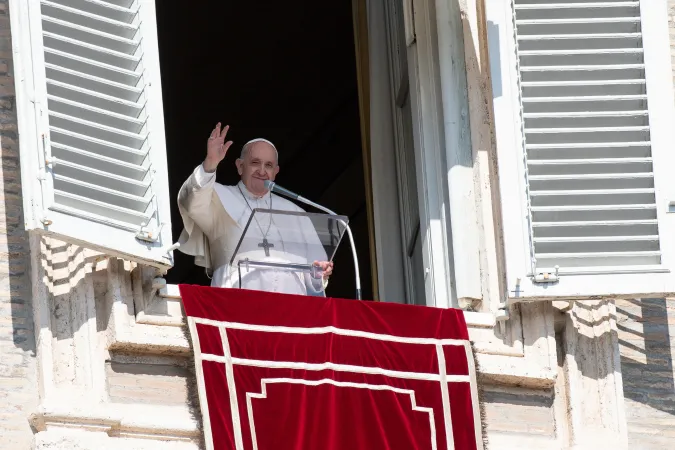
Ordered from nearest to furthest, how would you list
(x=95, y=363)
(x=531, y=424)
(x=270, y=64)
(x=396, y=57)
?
(x=95, y=363)
(x=531, y=424)
(x=396, y=57)
(x=270, y=64)

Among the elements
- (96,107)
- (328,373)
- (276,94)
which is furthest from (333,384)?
(276,94)

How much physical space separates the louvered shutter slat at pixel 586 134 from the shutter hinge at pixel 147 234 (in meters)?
1.47

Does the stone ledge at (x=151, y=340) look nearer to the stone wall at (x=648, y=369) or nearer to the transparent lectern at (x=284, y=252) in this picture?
the transparent lectern at (x=284, y=252)

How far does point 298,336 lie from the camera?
336 inches

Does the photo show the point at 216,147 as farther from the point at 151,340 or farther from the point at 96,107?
the point at 151,340

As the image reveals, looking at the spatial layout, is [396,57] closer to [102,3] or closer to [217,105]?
[102,3]

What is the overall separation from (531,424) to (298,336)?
3.25 feet

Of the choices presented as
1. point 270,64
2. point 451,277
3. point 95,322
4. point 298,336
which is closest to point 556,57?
point 451,277

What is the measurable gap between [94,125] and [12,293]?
0.68 m

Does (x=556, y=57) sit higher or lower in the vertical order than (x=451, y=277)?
higher

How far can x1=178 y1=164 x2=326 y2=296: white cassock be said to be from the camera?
8.94 m

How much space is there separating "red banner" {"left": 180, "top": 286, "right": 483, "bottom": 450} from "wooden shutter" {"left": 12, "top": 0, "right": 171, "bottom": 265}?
0.38 meters

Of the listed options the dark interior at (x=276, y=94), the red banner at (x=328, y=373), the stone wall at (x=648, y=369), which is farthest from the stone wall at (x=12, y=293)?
the dark interior at (x=276, y=94)

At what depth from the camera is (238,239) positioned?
9.18 m
